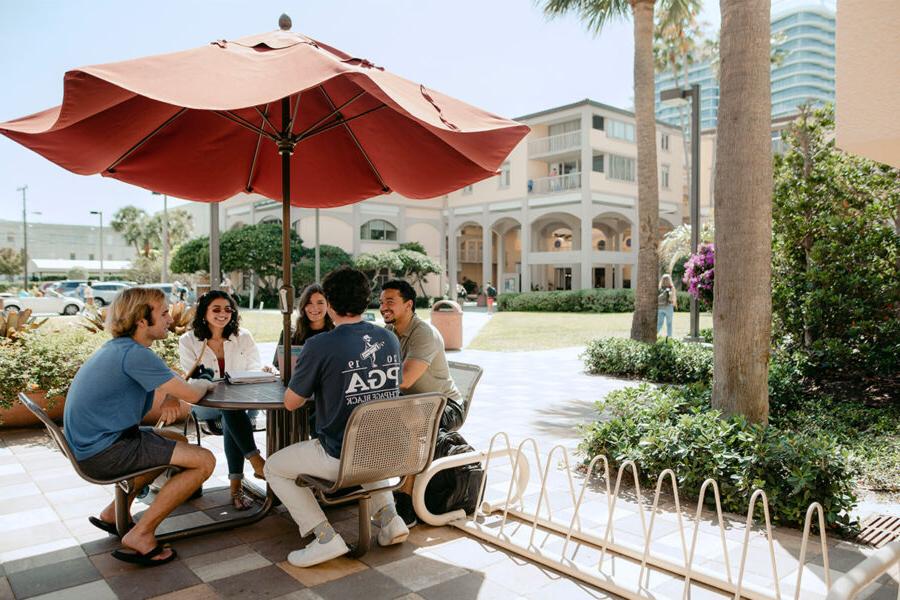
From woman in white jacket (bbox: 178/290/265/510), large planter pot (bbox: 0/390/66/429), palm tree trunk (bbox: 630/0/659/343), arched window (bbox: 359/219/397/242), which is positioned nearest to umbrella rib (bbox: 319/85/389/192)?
woman in white jacket (bbox: 178/290/265/510)

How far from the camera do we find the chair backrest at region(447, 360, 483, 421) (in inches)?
198

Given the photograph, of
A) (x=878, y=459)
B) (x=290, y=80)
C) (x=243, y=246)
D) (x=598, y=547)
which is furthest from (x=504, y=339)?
(x=243, y=246)

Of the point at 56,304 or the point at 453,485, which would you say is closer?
the point at 453,485

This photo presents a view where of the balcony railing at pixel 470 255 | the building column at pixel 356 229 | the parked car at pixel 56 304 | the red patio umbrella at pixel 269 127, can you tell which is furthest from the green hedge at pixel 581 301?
the red patio umbrella at pixel 269 127

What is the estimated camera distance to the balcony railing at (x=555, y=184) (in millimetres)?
37188

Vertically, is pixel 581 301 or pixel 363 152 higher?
pixel 363 152

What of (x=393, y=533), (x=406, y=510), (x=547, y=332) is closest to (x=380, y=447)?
(x=393, y=533)

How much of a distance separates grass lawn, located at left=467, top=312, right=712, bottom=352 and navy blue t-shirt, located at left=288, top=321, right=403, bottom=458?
11.4 meters

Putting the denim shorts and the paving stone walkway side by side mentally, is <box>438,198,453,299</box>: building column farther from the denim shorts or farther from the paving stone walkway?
the denim shorts

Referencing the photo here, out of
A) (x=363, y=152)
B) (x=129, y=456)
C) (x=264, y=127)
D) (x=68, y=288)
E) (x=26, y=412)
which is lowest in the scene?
(x=26, y=412)

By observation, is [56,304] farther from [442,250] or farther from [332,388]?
[332,388]

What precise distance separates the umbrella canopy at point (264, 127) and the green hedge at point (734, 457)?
2380 mm

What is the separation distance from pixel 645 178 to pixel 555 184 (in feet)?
88.5

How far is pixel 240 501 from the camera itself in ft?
14.6
